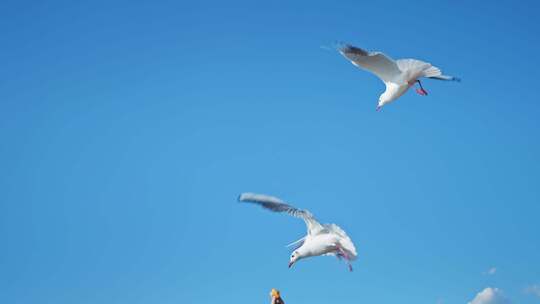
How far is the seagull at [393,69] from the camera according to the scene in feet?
45.9

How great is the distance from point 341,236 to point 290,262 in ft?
5.25

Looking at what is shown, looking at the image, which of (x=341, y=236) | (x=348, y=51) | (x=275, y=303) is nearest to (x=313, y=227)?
(x=341, y=236)

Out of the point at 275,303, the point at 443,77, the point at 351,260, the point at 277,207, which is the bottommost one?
the point at 275,303

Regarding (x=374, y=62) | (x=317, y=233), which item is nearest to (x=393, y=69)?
(x=374, y=62)

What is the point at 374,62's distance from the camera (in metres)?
14.4

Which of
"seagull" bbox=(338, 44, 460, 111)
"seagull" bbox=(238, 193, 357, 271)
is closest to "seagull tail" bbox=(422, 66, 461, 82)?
"seagull" bbox=(338, 44, 460, 111)

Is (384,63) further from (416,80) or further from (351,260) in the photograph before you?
(351,260)

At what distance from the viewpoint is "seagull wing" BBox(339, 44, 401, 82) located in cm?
1386

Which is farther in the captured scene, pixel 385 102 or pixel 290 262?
pixel 385 102

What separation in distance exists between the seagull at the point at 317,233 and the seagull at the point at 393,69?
3.44 m

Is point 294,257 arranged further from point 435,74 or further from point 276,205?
point 435,74

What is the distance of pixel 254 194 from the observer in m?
12.5

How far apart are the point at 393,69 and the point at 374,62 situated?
0.53m

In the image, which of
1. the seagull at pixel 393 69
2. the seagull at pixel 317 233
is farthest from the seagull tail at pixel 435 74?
the seagull at pixel 317 233
